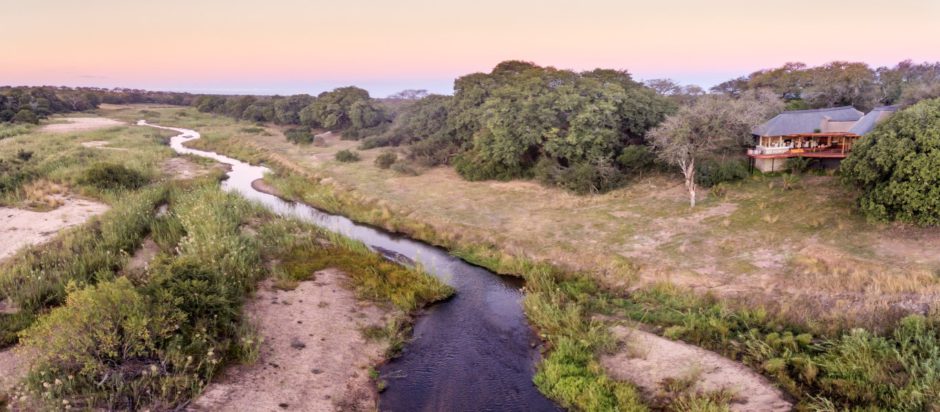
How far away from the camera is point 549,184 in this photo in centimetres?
3903

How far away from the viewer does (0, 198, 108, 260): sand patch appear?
2534 centimetres

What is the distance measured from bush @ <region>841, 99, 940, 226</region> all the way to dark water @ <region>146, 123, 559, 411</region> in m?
17.8

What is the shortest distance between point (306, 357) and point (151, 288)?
220 inches

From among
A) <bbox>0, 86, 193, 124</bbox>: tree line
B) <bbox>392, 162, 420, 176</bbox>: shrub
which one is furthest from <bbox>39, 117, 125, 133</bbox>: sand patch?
<bbox>392, 162, 420, 176</bbox>: shrub

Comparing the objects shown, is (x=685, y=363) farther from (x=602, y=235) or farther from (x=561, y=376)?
(x=602, y=235)

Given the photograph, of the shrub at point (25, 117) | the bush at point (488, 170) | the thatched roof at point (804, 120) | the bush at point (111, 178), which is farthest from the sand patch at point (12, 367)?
the shrub at point (25, 117)

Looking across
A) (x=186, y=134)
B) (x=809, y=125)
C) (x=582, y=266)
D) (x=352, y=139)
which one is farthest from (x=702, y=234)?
(x=186, y=134)

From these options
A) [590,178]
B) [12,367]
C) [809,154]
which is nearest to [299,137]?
[590,178]

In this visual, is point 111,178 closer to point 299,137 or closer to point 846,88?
point 299,137

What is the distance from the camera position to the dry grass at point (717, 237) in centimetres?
1859

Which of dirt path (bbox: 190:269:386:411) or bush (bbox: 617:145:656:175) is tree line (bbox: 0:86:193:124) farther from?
bush (bbox: 617:145:656:175)

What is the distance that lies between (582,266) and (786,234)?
1062 centimetres

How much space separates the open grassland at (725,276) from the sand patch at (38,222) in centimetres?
1676

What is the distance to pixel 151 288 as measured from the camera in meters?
15.9
